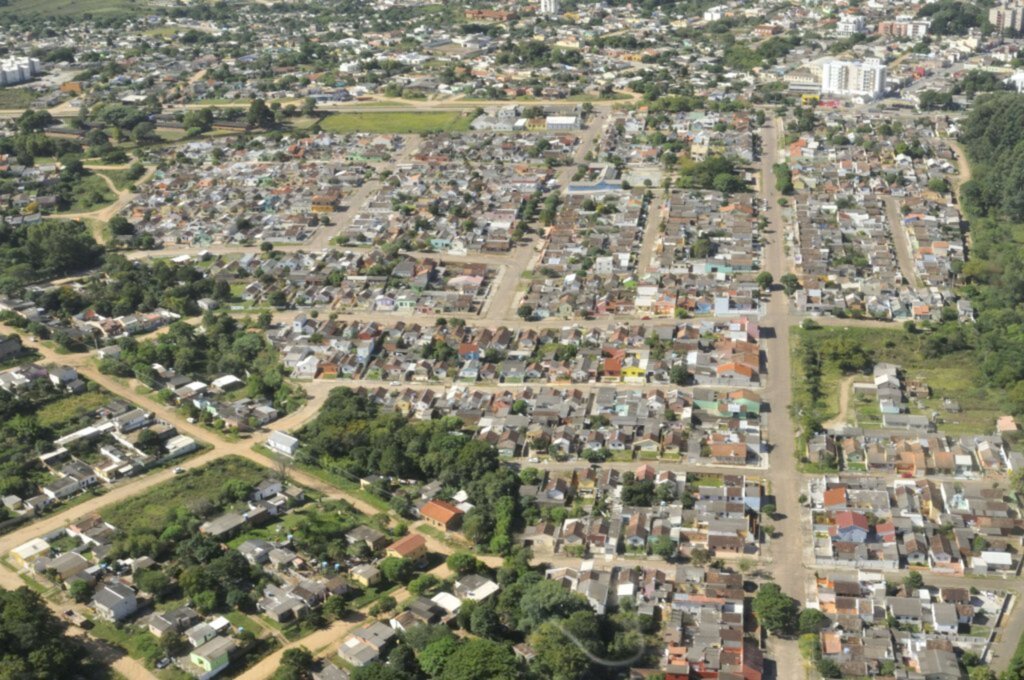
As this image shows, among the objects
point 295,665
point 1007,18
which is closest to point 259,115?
point 295,665

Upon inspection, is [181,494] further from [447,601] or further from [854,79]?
[854,79]

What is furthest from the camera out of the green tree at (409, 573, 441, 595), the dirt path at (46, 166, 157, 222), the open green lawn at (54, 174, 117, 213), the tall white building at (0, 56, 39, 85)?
the tall white building at (0, 56, 39, 85)

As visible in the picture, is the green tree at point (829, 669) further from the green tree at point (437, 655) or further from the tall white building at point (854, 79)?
the tall white building at point (854, 79)

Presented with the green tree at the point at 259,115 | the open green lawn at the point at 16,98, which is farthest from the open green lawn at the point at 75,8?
the green tree at the point at 259,115

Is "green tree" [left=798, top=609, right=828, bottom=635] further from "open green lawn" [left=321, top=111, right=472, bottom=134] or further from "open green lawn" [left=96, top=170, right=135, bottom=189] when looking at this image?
"open green lawn" [left=321, top=111, right=472, bottom=134]

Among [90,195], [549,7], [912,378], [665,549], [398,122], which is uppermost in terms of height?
[665,549]

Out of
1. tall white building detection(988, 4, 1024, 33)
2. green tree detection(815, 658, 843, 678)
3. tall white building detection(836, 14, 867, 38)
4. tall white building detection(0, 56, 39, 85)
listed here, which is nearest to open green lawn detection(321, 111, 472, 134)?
tall white building detection(0, 56, 39, 85)
